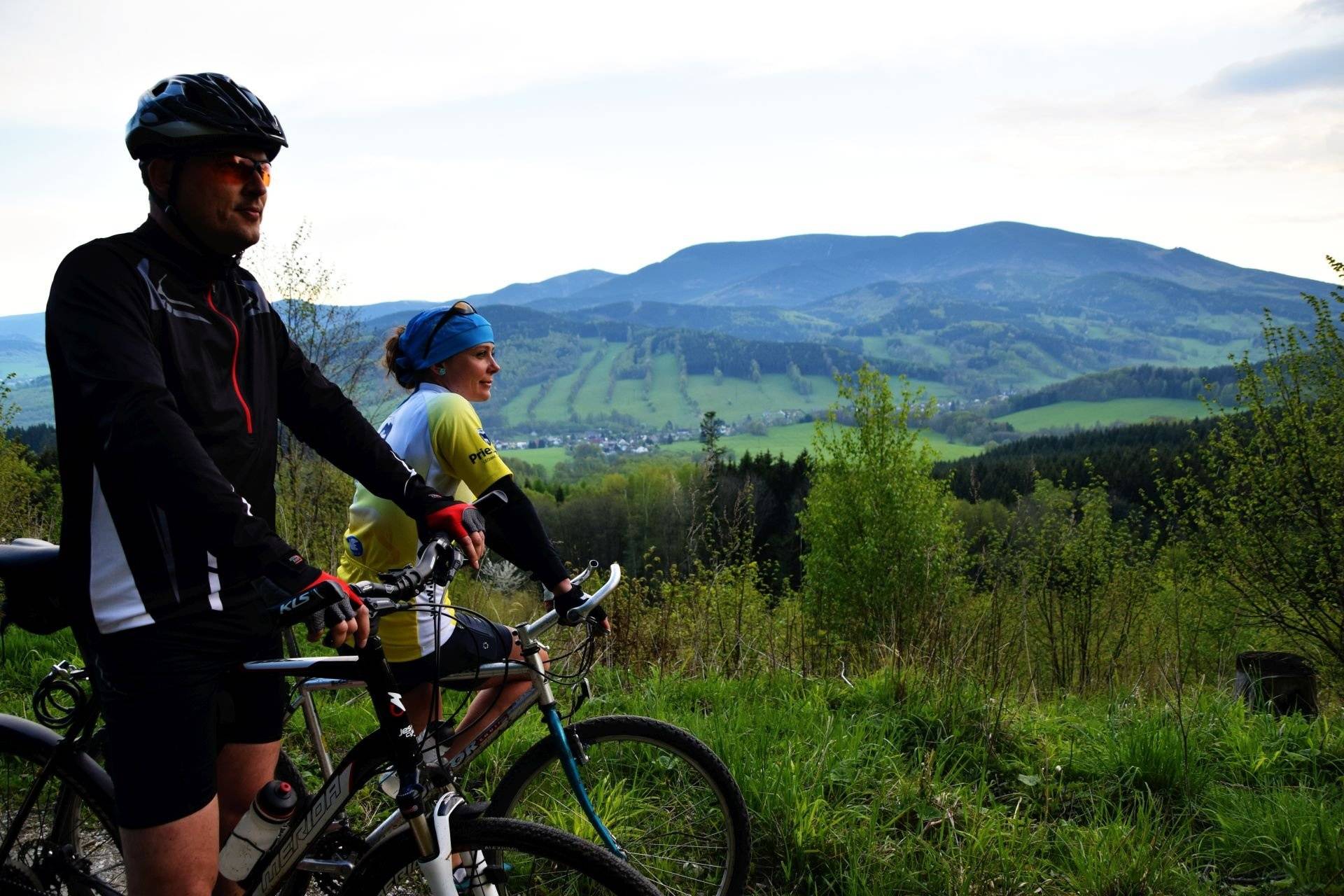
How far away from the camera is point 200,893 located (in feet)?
7.28

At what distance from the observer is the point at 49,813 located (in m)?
2.87

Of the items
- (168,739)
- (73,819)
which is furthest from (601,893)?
(73,819)

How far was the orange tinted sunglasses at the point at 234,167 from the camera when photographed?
7.29 feet

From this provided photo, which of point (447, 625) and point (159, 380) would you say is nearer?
point (159, 380)

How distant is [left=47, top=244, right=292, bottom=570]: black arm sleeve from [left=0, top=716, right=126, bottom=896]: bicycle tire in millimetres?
1303

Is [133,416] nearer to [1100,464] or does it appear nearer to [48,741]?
[48,741]

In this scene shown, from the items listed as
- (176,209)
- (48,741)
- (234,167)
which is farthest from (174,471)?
(48,741)

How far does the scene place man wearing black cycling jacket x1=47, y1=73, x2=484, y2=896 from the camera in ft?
6.52

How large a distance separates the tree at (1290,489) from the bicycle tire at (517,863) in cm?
1888

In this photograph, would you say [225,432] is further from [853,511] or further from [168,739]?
[853,511]

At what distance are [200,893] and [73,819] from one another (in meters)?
0.98

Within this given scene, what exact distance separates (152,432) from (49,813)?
5.45ft

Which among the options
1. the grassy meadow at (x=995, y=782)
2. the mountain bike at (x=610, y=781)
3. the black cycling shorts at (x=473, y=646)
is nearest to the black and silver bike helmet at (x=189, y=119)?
the mountain bike at (x=610, y=781)

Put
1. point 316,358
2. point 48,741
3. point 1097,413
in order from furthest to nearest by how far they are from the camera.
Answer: point 1097,413
point 316,358
point 48,741
